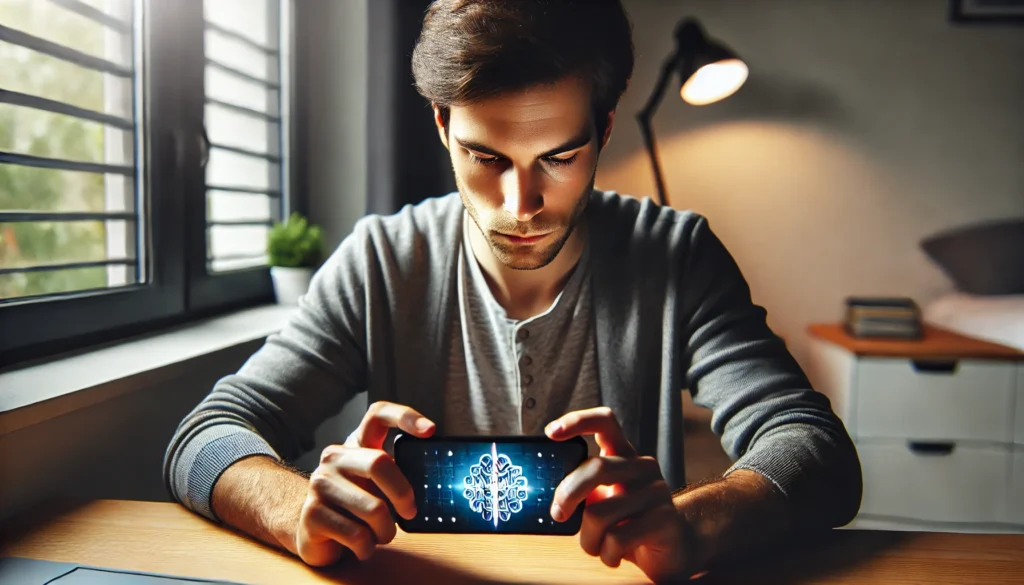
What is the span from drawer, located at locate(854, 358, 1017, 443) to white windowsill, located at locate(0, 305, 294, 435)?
926 millimetres

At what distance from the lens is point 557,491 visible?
359 millimetres

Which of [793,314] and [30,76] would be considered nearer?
[30,76]

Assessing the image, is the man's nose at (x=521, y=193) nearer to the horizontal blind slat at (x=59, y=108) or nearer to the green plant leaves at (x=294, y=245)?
the horizontal blind slat at (x=59, y=108)

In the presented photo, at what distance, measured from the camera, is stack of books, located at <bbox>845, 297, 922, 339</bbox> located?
3.06 feet

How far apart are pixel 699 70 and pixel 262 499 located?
0.89 m

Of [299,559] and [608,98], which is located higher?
[608,98]

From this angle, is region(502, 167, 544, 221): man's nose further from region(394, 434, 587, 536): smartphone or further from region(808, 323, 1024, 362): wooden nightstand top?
region(808, 323, 1024, 362): wooden nightstand top

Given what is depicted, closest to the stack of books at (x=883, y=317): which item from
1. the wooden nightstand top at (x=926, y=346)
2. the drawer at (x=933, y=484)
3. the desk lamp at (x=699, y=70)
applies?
the wooden nightstand top at (x=926, y=346)

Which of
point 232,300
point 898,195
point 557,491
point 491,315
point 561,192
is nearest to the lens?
point 557,491

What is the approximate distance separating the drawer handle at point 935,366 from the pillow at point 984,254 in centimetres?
18

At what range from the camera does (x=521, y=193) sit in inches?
20.1

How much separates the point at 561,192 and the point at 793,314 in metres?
0.51

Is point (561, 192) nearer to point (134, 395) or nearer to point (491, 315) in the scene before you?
point (491, 315)

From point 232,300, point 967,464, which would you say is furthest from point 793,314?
A: point 232,300
